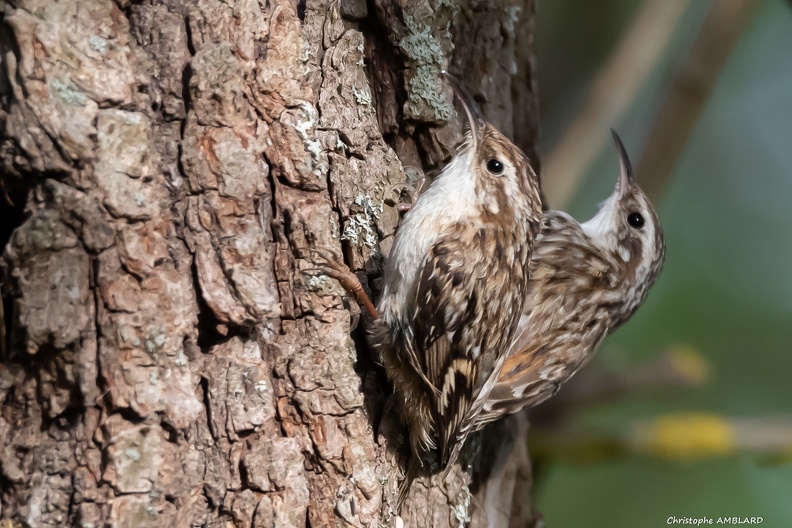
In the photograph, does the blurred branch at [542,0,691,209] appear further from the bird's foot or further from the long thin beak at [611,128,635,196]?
the bird's foot

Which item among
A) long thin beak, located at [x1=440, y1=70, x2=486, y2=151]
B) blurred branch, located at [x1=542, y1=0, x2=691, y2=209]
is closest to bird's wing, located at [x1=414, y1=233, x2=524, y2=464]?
long thin beak, located at [x1=440, y1=70, x2=486, y2=151]

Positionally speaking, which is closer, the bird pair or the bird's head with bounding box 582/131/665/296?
the bird pair

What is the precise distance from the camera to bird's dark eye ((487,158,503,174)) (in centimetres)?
242

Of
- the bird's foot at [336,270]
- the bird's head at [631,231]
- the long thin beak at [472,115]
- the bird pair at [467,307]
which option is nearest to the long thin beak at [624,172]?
the bird's head at [631,231]

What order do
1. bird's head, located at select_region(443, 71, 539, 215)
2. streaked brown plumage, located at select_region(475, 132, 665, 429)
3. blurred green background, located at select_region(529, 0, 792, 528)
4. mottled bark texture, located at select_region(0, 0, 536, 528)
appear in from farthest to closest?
blurred green background, located at select_region(529, 0, 792, 528) < streaked brown plumage, located at select_region(475, 132, 665, 429) < bird's head, located at select_region(443, 71, 539, 215) < mottled bark texture, located at select_region(0, 0, 536, 528)

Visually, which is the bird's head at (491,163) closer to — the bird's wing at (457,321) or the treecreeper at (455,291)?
the treecreeper at (455,291)

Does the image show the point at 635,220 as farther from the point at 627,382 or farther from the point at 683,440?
the point at 683,440

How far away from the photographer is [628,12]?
4.84m

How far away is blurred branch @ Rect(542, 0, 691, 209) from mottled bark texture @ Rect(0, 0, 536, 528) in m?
1.43

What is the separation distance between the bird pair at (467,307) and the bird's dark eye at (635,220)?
0.60 meters

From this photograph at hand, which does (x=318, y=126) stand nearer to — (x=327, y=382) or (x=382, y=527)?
(x=327, y=382)

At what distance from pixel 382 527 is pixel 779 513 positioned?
13.2 ft

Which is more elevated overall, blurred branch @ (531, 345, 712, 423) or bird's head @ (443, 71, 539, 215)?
bird's head @ (443, 71, 539, 215)

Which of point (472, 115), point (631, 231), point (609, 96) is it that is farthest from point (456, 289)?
point (609, 96)
